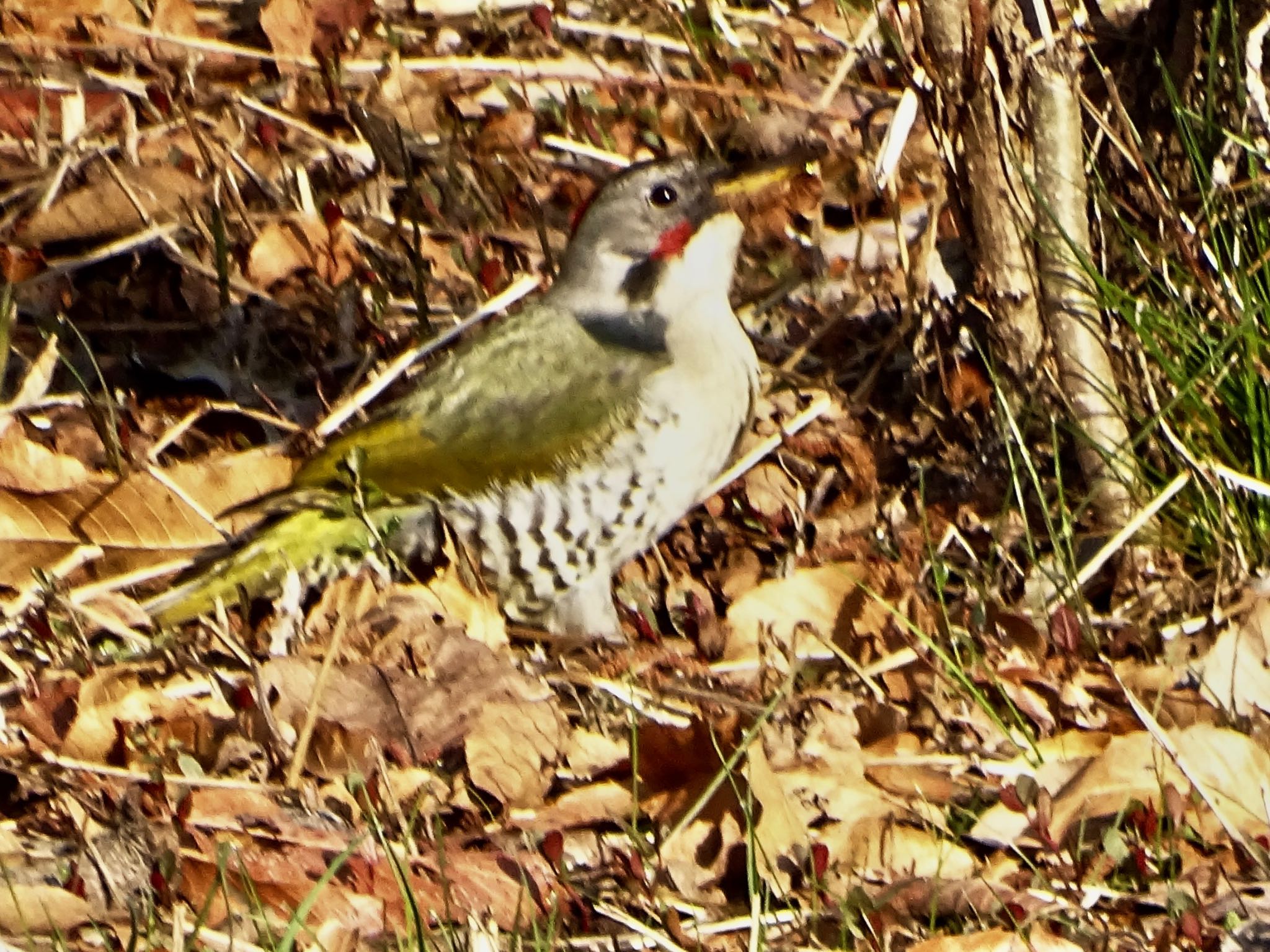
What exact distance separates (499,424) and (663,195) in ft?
2.37

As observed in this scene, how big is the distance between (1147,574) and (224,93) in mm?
3237

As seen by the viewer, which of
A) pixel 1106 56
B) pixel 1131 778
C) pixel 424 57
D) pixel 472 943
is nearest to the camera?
pixel 472 943

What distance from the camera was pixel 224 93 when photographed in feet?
19.3

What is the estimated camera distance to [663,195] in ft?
15.4

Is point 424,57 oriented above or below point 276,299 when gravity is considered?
above

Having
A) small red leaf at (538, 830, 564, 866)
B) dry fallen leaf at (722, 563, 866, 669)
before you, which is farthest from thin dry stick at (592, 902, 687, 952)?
dry fallen leaf at (722, 563, 866, 669)

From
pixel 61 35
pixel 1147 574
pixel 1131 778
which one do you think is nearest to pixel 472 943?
pixel 1131 778

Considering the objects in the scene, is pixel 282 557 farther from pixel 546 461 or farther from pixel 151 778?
pixel 151 778

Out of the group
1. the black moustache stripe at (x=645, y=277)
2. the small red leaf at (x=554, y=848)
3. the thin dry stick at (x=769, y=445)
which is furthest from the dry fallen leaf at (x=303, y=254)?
the small red leaf at (x=554, y=848)

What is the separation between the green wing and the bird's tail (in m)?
0.09

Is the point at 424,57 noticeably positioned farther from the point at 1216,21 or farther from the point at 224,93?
the point at 1216,21

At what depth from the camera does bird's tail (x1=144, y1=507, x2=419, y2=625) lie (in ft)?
14.4

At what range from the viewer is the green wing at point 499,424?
4488mm

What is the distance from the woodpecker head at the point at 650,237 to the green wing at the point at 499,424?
0.73 ft
